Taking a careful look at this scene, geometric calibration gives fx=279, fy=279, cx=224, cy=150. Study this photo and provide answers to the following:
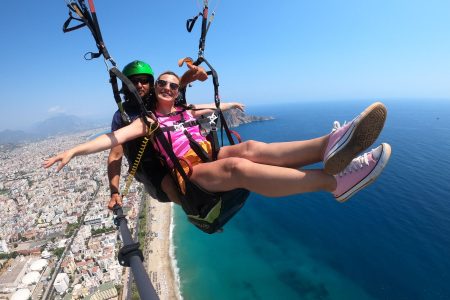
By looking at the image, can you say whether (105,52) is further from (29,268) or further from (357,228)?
(29,268)

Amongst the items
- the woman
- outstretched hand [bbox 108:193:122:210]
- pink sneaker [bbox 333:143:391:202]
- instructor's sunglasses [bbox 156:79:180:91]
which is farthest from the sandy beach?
pink sneaker [bbox 333:143:391:202]

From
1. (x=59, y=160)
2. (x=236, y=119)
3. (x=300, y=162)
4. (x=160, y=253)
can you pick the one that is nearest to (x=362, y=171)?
(x=300, y=162)

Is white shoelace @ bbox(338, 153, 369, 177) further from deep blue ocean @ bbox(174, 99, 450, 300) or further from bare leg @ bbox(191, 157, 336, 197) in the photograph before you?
deep blue ocean @ bbox(174, 99, 450, 300)

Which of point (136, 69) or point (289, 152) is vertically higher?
→ point (136, 69)

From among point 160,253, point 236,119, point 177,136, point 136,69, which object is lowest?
point 236,119

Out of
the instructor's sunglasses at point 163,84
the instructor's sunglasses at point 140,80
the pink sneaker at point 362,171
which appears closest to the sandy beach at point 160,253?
the instructor's sunglasses at point 140,80

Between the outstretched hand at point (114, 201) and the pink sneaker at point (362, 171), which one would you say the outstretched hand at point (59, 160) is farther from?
the pink sneaker at point (362, 171)

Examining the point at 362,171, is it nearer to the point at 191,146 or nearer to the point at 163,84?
the point at 191,146
